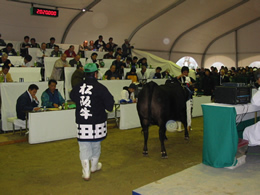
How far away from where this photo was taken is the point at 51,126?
243 inches

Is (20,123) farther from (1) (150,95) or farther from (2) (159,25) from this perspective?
(2) (159,25)

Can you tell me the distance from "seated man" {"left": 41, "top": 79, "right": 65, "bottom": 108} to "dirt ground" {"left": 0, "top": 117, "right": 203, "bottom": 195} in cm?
102

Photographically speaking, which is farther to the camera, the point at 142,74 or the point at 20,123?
the point at 142,74

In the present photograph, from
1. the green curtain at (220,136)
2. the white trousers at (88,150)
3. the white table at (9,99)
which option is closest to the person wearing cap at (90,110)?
the white trousers at (88,150)

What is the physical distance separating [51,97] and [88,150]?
3279mm

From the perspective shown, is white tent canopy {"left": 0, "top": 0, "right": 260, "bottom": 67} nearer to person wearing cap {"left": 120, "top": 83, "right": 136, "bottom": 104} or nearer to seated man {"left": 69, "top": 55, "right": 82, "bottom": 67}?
seated man {"left": 69, "top": 55, "right": 82, "bottom": 67}

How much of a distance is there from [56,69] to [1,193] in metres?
6.19

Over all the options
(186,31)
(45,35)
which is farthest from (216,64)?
(45,35)

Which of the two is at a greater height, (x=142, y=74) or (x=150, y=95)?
(x=142, y=74)

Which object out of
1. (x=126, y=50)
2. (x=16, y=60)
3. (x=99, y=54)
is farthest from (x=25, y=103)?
(x=126, y=50)

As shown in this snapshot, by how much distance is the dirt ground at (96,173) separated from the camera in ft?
12.5

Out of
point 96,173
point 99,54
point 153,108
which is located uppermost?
point 99,54

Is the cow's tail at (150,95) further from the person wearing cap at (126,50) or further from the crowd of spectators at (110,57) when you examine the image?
the person wearing cap at (126,50)

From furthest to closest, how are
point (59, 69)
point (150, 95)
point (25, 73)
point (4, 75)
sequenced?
point (59, 69)
point (25, 73)
point (4, 75)
point (150, 95)
